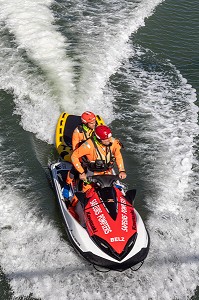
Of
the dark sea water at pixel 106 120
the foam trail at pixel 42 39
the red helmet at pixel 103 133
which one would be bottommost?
the dark sea water at pixel 106 120

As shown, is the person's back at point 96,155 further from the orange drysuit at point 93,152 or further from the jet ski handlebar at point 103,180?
the jet ski handlebar at point 103,180

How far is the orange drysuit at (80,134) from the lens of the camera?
23.0 feet

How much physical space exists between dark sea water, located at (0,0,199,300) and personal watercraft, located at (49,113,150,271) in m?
0.47

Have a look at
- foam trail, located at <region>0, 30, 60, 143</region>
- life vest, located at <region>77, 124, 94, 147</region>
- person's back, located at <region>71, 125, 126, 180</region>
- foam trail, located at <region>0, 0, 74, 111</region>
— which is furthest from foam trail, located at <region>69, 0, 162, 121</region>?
person's back, located at <region>71, 125, 126, 180</region>

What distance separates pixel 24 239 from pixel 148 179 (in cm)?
273

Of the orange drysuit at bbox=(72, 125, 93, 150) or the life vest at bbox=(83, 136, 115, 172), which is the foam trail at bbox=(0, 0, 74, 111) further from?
the life vest at bbox=(83, 136, 115, 172)

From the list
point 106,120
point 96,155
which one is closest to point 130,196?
point 96,155

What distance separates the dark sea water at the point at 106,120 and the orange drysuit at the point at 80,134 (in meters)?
1.17

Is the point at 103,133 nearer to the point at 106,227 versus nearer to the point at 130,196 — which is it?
the point at 130,196

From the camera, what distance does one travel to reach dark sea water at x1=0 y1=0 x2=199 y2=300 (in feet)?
19.5

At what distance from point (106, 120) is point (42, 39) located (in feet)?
13.5

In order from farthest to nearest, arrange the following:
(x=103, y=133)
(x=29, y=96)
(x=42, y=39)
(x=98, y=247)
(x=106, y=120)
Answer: (x=42, y=39), (x=29, y=96), (x=106, y=120), (x=103, y=133), (x=98, y=247)

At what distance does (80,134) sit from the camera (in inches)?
279

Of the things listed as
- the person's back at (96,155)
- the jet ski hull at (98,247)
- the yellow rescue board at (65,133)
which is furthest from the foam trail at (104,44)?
the jet ski hull at (98,247)
